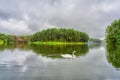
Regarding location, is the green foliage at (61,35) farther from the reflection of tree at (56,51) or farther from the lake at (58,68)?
the lake at (58,68)

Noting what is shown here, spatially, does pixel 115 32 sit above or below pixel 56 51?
above

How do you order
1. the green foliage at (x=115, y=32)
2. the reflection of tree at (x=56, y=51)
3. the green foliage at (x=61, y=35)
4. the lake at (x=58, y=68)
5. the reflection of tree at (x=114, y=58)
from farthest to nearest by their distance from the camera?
the green foliage at (x=61, y=35) < the green foliage at (x=115, y=32) < the reflection of tree at (x=56, y=51) < the reflection of tree at (x=114, y=58) < the lake at (x=58, y=68)

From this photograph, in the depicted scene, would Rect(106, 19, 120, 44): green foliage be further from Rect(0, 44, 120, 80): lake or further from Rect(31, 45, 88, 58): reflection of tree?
Rect(0, 44, 120, 80): lake

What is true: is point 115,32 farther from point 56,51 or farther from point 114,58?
point 114,58

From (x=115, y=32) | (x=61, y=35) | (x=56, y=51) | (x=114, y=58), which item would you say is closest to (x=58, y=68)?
(x=114, y=58)

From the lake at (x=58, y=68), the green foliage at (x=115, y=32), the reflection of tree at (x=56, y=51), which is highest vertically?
the green foliage at (x=115, y=32)

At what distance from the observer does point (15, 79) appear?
430 inches

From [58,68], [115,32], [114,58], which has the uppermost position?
[115,32]

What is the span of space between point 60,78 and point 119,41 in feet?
183

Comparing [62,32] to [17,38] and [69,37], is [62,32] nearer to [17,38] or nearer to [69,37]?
[69,37]

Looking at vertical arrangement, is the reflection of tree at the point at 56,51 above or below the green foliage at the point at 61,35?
below

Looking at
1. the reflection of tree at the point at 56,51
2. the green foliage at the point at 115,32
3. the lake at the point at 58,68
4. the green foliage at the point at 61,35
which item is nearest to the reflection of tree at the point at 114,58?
the lake at the point at 58,68

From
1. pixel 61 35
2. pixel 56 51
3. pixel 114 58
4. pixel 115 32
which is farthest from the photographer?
pixel 61 35

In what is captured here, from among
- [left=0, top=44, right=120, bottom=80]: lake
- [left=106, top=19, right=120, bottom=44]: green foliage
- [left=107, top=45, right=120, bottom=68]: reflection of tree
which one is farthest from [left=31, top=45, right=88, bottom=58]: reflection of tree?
[left=106, top=19, right=120, bottom=44]: green foliage
